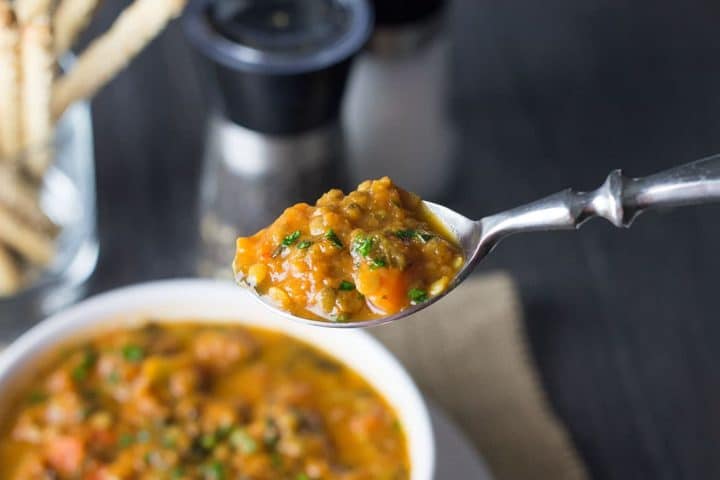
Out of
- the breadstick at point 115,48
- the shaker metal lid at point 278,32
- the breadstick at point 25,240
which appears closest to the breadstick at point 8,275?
the breadstick at point 25,240

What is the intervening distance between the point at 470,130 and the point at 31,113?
1270 millimetres

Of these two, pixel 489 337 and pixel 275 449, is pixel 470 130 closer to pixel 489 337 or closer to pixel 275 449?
pixel 489 337

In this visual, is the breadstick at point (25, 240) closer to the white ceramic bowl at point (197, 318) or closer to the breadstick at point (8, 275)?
the breadstick at point (8, 275)

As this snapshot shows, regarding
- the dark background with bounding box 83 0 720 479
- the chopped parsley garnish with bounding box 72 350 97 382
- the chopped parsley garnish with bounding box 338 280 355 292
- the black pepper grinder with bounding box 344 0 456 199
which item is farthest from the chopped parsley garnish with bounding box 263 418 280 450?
the black pepper grinder with bounding box 344 0 456 199

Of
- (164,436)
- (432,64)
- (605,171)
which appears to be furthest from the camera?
(605,171)

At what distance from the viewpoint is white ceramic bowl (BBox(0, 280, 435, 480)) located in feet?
5.72

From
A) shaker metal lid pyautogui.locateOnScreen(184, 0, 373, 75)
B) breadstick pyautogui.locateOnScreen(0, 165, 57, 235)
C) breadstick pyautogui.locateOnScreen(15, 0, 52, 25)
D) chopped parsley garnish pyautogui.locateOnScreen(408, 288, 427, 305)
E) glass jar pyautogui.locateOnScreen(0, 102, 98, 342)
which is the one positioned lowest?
glass jar pyautogui.locateOnScreen(0, 102, 98, 342)

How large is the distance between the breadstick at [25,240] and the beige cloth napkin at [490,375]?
70 cm

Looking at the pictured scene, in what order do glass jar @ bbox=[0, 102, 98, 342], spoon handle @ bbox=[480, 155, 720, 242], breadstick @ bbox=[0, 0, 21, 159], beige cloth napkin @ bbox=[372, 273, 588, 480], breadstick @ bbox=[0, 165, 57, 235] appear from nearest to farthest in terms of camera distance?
spoon handle @ bbox=[480, 155, 720, 242] → breadstick @ bbox=[0, 0, 21, 159] → breadstick @ bbox=[0, 165, 57, 235] → beige cloth napkin @ bbox=[372, 273, 588, 480] → glass jar @ bbox=[0, 102, 98, 342]

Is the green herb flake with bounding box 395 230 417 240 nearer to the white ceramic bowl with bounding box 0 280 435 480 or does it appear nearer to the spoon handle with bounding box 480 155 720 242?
the spoon handle with bounding box 480 155 720 242

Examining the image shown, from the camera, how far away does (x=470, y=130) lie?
9.19ft

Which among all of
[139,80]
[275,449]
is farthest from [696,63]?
[275,449]

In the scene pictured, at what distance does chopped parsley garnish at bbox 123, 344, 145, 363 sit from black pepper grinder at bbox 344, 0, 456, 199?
801 mm

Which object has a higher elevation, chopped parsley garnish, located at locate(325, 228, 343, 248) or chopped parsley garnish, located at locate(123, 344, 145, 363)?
chopped parsley garnish, located at locate(325, 228, 343, 248)
